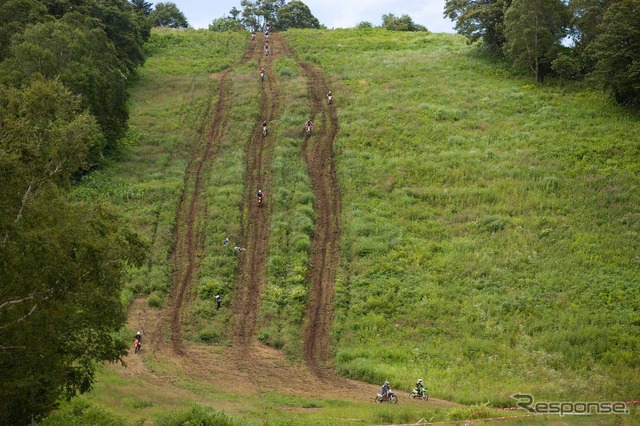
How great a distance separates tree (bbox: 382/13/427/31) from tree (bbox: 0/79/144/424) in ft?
284

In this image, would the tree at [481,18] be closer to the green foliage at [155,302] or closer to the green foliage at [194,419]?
the green foliage at [155,302]

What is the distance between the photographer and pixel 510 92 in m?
60.3

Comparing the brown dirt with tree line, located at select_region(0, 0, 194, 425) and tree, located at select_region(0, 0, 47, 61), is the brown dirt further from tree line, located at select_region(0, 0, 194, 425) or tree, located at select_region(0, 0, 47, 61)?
tree, located at select_region(0, 0, 47, 61)

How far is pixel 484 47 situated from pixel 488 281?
42.8 meters

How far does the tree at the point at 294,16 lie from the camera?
110925 millimetres

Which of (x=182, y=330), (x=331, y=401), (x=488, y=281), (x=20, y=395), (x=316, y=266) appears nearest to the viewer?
(x=20, y=395)

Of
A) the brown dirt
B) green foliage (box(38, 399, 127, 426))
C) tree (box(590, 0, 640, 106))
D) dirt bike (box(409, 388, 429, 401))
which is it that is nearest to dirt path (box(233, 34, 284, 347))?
the brown dirt

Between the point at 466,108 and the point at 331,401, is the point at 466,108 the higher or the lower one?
the higher one

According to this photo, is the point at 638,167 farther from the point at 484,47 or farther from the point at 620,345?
the point at 484,47

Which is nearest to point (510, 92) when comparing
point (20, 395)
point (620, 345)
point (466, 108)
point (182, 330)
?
point (466, 108)

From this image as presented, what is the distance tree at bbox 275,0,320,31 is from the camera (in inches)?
4367

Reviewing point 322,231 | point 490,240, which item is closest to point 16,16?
point 322,231

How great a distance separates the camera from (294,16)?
111m

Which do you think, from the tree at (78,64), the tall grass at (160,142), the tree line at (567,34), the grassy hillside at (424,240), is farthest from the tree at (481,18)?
the tree at (78,64)
